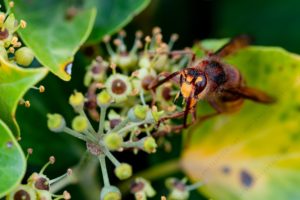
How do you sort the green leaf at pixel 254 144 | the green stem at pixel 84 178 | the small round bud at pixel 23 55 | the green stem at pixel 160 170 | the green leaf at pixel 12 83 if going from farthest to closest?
1. the green stem at pixel 160 170
2. the green leaf at pixel 254 144
3. the green stem at pixel 84 178
4. the small round bud at pixel 23 55
5. the green leaf at pixel 12 83

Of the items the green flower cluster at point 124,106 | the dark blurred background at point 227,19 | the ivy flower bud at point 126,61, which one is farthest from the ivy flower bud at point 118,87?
the dark blurred background at point 227,19

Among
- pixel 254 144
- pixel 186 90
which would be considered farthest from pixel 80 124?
pixel 254 144

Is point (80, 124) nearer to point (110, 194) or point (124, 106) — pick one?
point (110, 194)

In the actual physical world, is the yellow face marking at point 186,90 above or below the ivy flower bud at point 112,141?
above

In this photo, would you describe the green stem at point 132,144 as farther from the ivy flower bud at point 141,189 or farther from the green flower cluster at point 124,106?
the ivy flower bud at point 141,189

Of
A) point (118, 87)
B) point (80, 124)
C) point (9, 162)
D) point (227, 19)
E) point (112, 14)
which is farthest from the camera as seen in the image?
point (227, 19)

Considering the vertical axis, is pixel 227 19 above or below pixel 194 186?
above

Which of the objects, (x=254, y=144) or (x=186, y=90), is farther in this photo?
(x=254, y=144)

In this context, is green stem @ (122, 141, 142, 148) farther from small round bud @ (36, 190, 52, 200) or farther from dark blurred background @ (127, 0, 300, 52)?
dark blurred background @ (127, 0, 300, 52)
